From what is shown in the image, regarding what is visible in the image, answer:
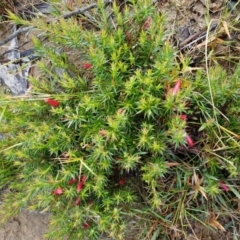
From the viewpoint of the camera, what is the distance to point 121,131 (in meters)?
1.75

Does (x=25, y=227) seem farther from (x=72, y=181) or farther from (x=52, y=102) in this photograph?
(x=52, y=102)

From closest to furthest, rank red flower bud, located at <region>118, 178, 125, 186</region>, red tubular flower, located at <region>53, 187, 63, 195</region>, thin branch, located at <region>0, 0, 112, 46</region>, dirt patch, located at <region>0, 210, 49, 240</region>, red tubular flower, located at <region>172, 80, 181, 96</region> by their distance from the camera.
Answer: red tubular flower, located at <region>172, 80, 181, 96</region> < red tubular flower, located at <region>53, 187, 63, 195</region> < red flower bud, located at <region>118, 178, 125, 186</region> < thin branch, located at <region>0, 0, 112, 46</region> < dirt patch, located at <region>0, 210, 49, 240</region>

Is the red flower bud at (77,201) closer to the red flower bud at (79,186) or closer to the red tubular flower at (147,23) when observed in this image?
the red flower bud at (79,186)

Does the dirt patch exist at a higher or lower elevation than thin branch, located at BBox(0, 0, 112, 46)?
lower

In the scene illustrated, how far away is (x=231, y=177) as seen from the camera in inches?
74.2

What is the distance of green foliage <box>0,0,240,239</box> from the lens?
5.67ft

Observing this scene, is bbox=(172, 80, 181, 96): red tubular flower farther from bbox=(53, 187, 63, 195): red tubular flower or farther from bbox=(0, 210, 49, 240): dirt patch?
bbox=(0, 210, 49, 240): dirt patch

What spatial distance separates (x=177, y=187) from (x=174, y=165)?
0.12 m

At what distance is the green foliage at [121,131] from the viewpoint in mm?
1729

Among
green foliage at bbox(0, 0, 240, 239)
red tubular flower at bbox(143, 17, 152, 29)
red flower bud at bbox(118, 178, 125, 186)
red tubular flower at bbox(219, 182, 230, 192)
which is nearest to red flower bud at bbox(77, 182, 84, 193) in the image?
green foliage at bbox(0, 0, 240, 239)

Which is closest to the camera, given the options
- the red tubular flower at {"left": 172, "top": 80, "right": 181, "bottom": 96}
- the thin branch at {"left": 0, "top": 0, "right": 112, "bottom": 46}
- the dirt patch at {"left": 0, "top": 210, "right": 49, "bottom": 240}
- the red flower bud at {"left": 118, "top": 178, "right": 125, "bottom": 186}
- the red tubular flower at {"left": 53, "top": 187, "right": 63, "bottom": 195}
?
the red tubular flower at {"left": 172, "top": 80, "right": 181, "bottom": 96}

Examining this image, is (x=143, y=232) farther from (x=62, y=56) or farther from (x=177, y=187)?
(x=62, y=56)

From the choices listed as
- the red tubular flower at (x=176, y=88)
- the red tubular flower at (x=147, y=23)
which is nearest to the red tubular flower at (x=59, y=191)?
the red tubular flower at (x=176, y=88)

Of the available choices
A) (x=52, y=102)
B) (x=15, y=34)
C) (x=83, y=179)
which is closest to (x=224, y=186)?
(x=83, y=179)
